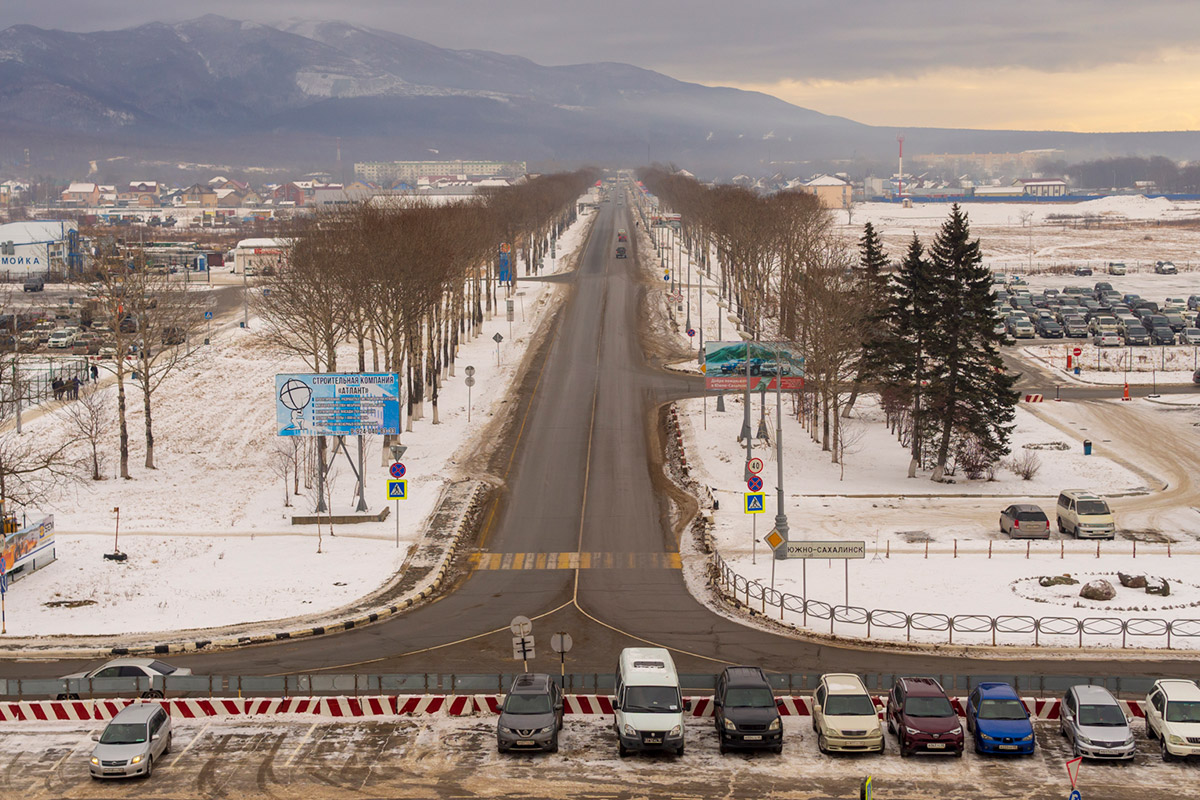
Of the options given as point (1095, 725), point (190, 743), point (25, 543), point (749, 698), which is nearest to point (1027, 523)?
point (1095, 725)

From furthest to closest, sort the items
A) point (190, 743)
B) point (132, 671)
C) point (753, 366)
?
point (753, 366), point (132, 671), point (190, 743)

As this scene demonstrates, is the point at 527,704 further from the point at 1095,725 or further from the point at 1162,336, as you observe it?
the point at 1162,336

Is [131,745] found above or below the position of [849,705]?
below

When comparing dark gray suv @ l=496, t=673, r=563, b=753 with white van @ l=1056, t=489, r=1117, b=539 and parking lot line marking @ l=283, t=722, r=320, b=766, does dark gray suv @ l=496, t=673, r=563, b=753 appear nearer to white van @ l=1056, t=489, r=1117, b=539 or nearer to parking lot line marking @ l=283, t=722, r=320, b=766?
parking lot line marking @ l=283, t=722, r=320, b=766

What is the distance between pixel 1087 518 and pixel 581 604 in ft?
70.5

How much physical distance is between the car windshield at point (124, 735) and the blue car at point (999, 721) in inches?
759

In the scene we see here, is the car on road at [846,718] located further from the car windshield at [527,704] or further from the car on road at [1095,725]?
the car windshield at [527,704]

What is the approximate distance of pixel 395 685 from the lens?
107 ft

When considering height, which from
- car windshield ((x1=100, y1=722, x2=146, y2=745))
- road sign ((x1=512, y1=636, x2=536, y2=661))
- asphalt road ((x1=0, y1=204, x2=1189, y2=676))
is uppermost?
road sign ((x1=512, y1=636, x2=536, y2=661))

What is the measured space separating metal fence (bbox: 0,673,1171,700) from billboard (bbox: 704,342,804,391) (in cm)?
2704

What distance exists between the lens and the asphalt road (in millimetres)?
36094

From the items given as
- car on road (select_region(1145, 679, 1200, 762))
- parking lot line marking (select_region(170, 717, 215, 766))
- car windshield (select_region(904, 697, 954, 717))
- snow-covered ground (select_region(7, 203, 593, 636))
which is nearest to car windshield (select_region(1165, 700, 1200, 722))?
car on road (select_region(1145, 679, 1200, 762))

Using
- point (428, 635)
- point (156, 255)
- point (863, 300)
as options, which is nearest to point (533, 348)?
point (863, 300)

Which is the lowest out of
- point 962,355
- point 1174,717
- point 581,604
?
point 581,604
